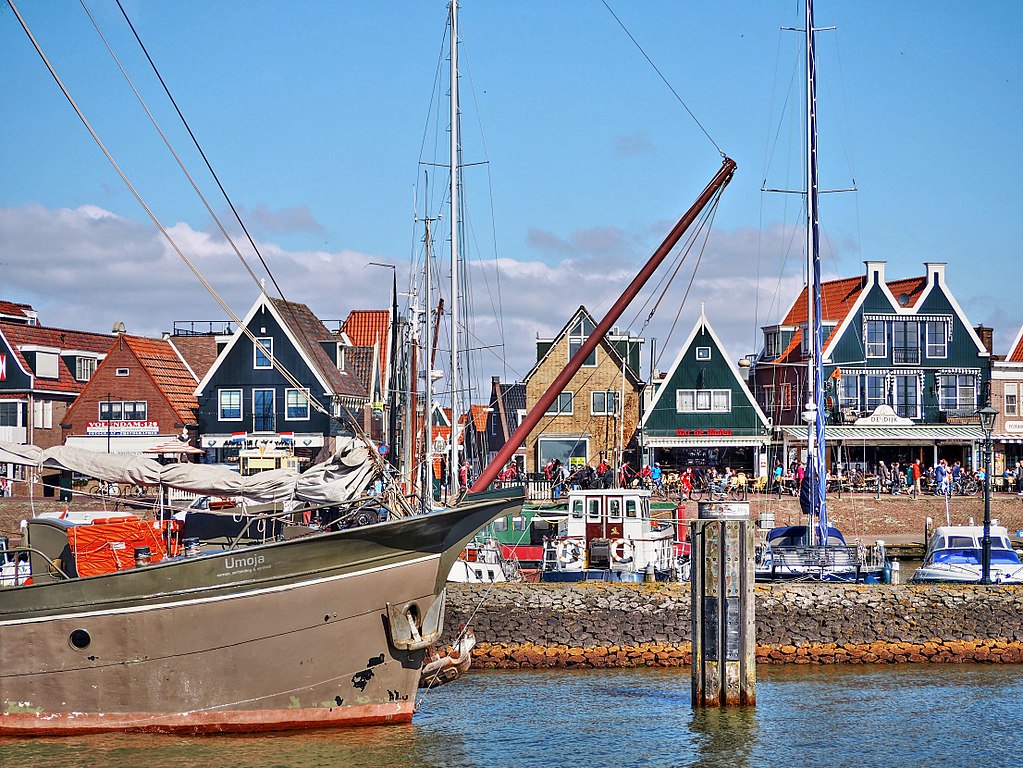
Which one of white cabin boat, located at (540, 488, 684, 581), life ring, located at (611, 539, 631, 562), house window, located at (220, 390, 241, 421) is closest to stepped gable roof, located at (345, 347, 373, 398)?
house window, located at (220, 390, 241, 421)

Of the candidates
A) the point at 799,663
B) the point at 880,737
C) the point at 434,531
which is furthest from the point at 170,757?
the point at 799,663

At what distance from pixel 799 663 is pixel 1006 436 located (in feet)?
131

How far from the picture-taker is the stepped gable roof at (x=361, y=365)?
64.1 metres

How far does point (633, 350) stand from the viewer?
216 feet

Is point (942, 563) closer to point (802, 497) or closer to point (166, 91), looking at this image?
point (802, 497)

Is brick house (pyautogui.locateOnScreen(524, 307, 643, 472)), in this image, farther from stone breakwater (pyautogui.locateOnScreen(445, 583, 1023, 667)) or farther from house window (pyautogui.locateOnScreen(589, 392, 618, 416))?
stone breakwater (pyautogui.locateOnScreen(445, 583, 1023, 667))

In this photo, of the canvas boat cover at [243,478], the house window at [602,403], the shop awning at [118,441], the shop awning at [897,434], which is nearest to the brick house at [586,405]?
the house window at [602,403]

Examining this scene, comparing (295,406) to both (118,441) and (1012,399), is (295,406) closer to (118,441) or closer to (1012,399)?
(118,441)

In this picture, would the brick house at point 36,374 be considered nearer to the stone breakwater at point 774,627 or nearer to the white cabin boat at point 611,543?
the white cabin boat at point 611,543

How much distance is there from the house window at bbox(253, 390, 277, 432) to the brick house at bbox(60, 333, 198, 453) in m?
3.40

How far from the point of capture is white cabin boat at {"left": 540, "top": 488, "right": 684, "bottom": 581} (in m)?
32.0

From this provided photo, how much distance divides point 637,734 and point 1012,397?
48.7 meters

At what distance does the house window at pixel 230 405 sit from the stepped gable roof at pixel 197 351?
7035 millimetres

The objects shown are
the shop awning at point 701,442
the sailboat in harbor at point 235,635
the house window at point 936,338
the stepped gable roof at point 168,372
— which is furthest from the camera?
the house window at point 936,338
